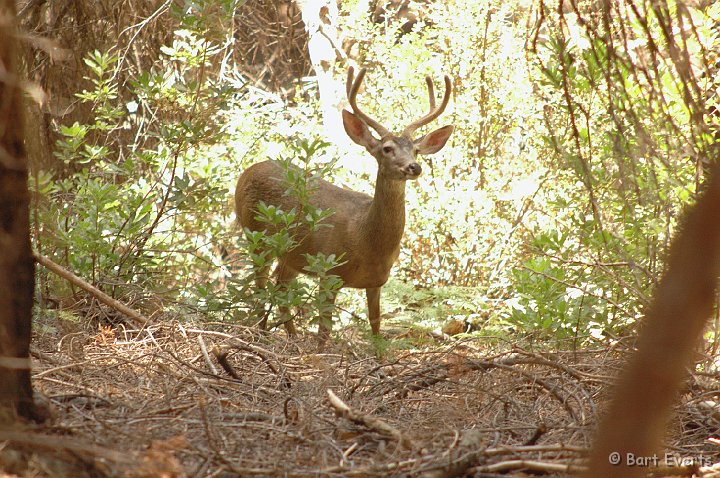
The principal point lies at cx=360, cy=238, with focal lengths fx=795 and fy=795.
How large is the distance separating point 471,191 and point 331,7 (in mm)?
3405

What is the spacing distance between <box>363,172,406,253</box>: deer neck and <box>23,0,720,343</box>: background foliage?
80 cm

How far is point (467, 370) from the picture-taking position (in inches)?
138

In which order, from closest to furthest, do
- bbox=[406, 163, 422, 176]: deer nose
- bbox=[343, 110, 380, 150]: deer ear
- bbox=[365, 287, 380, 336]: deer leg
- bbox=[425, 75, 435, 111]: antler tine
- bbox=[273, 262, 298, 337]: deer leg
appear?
bbox=[273, 262, 298, 337]: deer leg < bbox=[406, 163, 422, 176]: deer nose < bbox=[365, 287, 380, 336]: deer leg < bbox=[343, 110, 380, 150]: deer ear < bbox=[425, 75, 435, 111]: antler tine

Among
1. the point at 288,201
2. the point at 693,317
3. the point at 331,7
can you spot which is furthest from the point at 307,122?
the point at 693,317

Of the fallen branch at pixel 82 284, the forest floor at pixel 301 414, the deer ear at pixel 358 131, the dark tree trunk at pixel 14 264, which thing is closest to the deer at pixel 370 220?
the deer ear at pixel 358 131

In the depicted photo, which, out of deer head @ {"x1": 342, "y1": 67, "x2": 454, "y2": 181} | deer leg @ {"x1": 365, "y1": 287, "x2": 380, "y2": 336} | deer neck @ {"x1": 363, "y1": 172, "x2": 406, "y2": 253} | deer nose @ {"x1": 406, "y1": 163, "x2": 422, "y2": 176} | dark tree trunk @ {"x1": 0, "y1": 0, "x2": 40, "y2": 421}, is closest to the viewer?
dark tree trunk @ {"x1": 0, "y1": 0, "x2": 40, "y2": 421}

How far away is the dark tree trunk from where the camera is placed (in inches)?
89.1

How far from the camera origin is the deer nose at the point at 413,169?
21.6 feet

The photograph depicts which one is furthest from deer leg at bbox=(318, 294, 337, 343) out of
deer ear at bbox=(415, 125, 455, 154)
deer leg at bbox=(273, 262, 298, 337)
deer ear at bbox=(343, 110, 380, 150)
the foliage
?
deer ear at bbox=(415, 125, 455, 154)

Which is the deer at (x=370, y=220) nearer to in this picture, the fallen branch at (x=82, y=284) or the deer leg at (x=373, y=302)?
the deer leg at (x=373, y=302)

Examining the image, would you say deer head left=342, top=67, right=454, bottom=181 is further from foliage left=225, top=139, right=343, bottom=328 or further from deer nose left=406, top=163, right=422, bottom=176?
foliage left=225, top=139, right=343, bottom=328

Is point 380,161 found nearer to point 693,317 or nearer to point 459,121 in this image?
point 459,121

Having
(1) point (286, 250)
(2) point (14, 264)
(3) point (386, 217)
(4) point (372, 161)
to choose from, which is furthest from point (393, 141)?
(2) point (14, 264)

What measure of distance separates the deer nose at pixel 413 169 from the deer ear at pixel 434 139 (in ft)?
2.55
